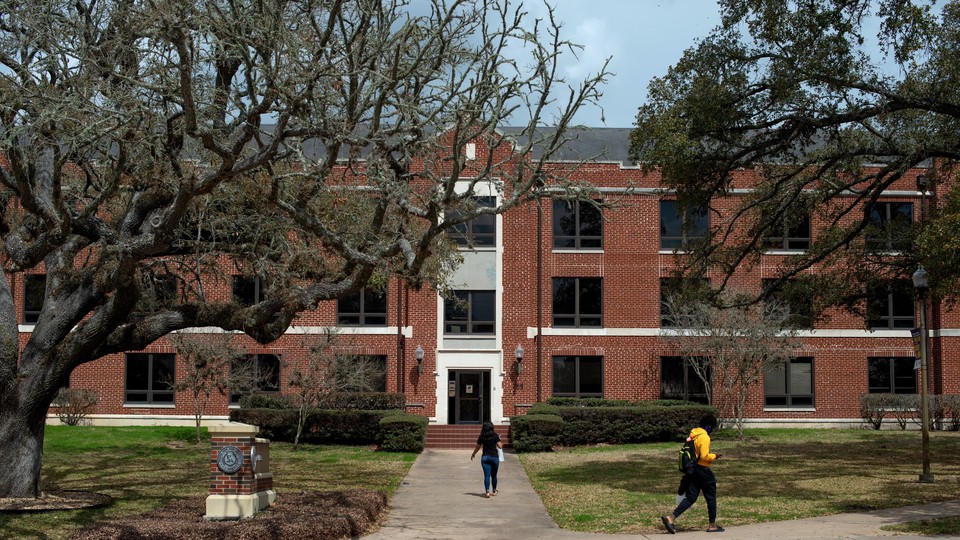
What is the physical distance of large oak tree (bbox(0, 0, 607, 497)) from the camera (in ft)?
42.7

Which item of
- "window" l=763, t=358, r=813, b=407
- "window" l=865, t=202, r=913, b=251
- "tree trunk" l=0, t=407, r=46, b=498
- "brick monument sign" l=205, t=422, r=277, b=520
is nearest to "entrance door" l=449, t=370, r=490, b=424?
"window" l=763, t=358, r=813, b=407

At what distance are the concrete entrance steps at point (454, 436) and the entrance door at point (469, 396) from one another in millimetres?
2594

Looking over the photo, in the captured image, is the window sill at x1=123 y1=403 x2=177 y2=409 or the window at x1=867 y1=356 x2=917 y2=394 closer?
the window sill at x1=123 y1=403 x2=177 y2=409

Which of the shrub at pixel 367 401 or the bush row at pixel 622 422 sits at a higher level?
the shrub at pixel 367 401

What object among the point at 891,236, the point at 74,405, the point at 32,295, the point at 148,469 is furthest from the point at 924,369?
the point at 32,295

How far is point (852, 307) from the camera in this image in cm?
2334

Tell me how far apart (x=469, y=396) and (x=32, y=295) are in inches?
609

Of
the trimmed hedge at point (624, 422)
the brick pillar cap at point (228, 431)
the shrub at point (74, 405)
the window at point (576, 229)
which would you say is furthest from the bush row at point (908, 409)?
the brick pillar cap at point (228, 431)

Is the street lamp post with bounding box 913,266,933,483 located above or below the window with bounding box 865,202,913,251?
below

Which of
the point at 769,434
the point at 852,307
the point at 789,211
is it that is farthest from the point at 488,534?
the point at 769,434

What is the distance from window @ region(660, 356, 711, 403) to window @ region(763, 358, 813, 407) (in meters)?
2.35

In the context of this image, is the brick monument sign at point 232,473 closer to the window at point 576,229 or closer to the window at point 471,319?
the window at point 471,319

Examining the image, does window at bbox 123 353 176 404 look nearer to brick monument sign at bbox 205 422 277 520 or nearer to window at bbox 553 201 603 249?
window at bbox 553 201 603 249

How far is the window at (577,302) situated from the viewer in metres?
36.1
